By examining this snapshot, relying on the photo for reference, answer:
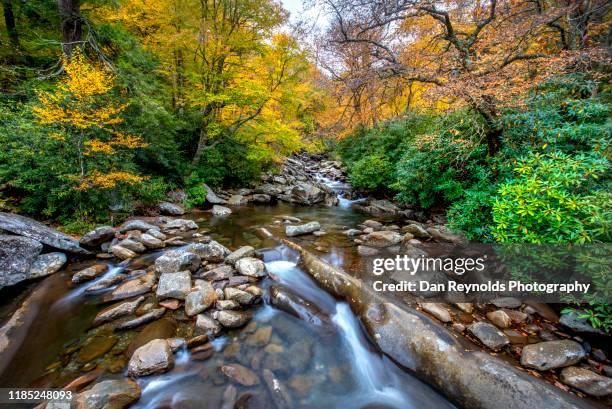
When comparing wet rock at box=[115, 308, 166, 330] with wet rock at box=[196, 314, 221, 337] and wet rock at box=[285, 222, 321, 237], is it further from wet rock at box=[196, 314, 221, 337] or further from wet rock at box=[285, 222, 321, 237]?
wet rock at box=[285, 222, 321, 237]

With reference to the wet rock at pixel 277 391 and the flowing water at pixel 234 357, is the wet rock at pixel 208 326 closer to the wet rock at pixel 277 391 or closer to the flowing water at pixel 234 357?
the flowing water at pixel 234 357

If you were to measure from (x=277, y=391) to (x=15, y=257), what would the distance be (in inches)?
204

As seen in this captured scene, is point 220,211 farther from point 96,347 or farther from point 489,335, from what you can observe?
point 489,335

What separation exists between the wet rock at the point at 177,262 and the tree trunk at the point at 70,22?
8519mm

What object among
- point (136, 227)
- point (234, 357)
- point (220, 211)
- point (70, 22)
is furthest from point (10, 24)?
→ point (234, 357)

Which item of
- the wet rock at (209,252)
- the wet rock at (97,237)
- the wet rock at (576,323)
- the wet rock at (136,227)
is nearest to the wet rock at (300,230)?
the wet rock at (209,252)

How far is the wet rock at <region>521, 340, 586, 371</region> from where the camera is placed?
2727 millimetres

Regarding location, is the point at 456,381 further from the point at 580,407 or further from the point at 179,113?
the point at 179,113

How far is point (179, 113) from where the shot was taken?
11711 mm

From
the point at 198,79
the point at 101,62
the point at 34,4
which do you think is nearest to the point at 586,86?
the point at 198,79

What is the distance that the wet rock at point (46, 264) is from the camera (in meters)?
4.39

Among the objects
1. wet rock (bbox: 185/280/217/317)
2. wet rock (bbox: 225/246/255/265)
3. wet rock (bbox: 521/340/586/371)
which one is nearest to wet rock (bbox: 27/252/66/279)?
wet rock (bbox: 185/280/217/317)

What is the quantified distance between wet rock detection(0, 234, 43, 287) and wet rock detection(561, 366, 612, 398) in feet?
26.5

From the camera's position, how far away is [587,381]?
249 centimetres
